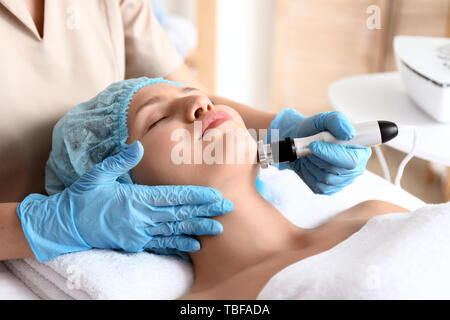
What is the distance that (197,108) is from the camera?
95 cm

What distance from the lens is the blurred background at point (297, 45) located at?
8.79 feet

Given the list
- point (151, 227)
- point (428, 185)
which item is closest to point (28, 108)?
point (151, 227)

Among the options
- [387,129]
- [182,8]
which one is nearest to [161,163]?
[387,129]

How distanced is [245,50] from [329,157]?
2530mm

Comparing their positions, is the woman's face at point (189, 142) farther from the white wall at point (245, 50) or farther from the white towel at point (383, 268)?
the white wall at point (245, 50)

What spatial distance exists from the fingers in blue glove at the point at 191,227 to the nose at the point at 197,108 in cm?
21

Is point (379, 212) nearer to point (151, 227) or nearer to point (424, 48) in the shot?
point (151, 227)

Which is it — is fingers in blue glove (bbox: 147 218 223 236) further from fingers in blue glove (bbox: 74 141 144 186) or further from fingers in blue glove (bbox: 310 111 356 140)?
fingers in blue glove (bbox: 310 111 356 140)

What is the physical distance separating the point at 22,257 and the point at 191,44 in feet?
6.68

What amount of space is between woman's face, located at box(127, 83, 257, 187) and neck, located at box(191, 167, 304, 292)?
5cm

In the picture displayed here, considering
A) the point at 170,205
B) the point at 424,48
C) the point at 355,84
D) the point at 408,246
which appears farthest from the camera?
the point at 355,84

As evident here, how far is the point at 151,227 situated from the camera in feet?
3.01

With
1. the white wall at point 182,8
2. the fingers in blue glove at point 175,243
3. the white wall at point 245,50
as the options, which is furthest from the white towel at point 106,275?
the white wall at point 182,8

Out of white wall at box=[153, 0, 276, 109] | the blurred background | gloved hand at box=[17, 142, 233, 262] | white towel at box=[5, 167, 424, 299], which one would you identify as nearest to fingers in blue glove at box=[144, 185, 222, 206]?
gloved hand at box=[17, 142, 233, 262]
